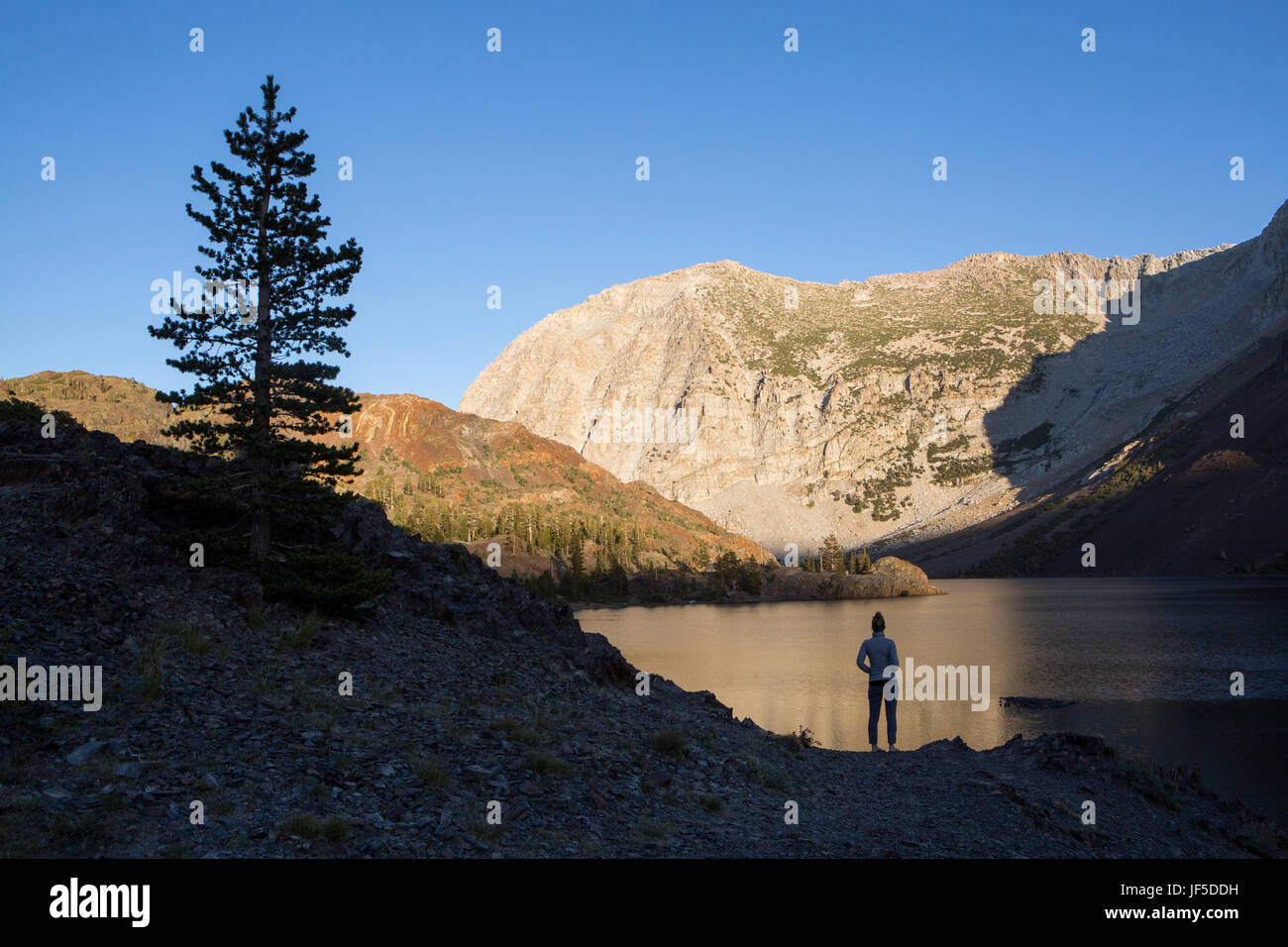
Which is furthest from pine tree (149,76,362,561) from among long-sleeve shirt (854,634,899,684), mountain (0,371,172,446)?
mountain (0,371,172,446)

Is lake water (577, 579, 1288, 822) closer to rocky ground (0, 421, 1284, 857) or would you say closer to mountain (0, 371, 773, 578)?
rocky ground (0, 421, 1284, 857)

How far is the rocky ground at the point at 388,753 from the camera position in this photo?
898 centimetres

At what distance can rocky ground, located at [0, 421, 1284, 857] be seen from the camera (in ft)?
29.5

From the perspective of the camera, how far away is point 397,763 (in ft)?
35.7

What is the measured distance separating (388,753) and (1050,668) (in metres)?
44.1

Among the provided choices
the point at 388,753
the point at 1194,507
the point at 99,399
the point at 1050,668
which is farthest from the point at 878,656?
the point at 1194,507

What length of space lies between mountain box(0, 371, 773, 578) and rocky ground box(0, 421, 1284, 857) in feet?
289

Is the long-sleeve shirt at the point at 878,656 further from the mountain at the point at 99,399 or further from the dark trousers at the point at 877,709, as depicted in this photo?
the mountain at the point at 99,399

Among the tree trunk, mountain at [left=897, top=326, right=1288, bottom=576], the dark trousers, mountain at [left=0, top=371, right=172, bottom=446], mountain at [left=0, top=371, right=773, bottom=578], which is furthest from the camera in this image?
mountain at [left=897, top=326, right=1288, bottom=576]

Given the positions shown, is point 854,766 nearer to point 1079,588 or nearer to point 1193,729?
point 1193,729

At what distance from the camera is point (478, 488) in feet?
553

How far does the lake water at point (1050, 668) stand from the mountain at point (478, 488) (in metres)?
43.4

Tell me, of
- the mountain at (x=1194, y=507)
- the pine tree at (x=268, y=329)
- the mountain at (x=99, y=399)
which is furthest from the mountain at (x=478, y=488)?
the pine tree at (x=268, y=329)
